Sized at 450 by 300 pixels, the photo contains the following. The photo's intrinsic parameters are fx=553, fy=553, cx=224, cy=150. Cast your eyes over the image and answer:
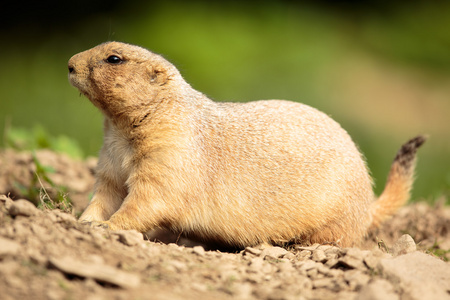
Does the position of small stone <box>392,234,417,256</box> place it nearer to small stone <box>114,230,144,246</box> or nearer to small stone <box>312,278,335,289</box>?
small stone <box>312,278,335,289</box>

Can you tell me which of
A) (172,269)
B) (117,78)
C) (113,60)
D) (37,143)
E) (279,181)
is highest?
(113,60)

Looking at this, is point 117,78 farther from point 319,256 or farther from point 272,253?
point 319,256

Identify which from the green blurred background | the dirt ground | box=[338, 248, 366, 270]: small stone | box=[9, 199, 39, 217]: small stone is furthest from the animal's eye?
the green blurred background

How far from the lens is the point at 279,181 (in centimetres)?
511

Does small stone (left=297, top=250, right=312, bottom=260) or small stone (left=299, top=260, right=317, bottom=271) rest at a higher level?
small stone (left=299, top=260, right=317, bottom=271)

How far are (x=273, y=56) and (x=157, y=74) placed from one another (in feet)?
26.9

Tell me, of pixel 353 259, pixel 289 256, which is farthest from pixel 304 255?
pixel 353 259

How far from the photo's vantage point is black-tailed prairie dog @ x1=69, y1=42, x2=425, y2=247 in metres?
4.80

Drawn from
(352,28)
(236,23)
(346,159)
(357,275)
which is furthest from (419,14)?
(357,275)

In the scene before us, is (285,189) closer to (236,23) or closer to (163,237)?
(163,237)

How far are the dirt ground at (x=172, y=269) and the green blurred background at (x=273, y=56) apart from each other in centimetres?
653

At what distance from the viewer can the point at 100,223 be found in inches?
177

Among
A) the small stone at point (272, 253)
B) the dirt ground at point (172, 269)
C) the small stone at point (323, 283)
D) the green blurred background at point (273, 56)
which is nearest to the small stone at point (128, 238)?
the dirt ground at point (172, 269)

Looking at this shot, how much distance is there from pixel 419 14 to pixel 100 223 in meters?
12.7
